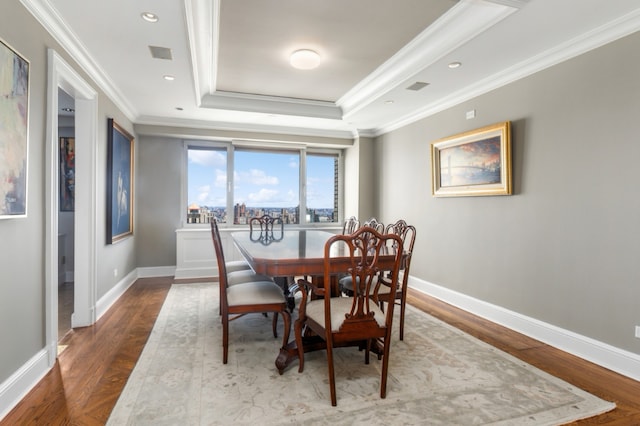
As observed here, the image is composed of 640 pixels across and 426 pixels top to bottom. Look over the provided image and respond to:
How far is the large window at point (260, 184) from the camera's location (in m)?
5.74

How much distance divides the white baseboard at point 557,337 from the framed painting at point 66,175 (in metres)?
5.30

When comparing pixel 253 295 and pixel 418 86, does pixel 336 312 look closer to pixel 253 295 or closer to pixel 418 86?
pixel 253 295

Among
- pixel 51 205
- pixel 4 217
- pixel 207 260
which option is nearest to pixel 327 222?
pixel 207 260

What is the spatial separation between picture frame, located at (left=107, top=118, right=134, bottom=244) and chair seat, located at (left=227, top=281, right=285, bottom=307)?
2113 mm

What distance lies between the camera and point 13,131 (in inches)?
75.2

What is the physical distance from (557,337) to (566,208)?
1069mm

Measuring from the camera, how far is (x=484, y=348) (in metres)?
2.77

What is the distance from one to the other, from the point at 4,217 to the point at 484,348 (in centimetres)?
333

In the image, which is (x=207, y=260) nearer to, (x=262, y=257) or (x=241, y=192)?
(x=241, y=192)

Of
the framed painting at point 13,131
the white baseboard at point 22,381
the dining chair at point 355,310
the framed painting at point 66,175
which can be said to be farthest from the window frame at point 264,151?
the dining chair at point 355,310

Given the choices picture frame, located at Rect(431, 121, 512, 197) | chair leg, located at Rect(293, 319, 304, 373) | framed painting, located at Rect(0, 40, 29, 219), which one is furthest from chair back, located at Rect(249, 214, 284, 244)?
picture frame, located at Rect(431, 121, 512, 197)

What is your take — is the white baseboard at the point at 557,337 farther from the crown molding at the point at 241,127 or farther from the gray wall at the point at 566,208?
the crown molding at the point at 241,127

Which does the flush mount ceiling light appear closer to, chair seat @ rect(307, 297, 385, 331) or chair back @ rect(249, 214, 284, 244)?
chair back @ rect(249, 214, 284, 244)

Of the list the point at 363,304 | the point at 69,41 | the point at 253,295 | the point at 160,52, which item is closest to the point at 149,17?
the point at 160,52
